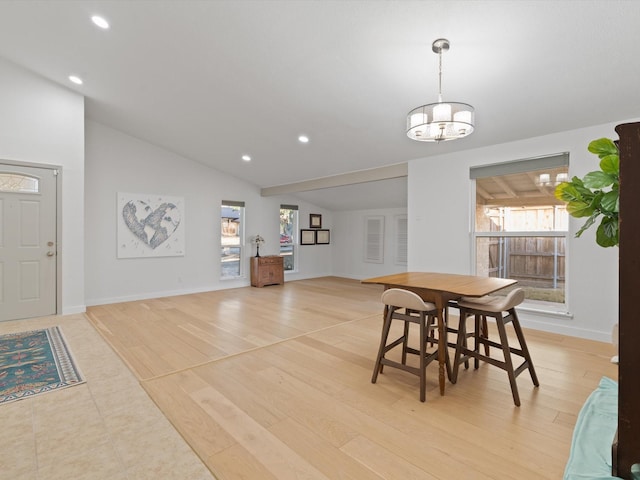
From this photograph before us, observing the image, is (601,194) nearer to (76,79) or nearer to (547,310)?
(547,310)

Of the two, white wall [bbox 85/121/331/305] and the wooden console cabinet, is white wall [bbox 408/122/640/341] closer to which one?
the wooden console cabinet

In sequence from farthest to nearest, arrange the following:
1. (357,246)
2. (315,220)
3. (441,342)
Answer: (315,220), (357,246), (441,342)

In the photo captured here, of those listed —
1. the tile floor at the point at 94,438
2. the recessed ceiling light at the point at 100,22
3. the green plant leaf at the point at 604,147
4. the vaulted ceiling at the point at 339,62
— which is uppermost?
the recessed ceiling light at the point at 100,22

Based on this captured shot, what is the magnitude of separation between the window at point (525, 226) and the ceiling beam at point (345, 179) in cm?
122

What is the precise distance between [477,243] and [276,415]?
3.61m

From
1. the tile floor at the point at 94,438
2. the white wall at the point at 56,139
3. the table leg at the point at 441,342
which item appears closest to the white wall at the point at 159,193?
the white wall at the point at 56,139

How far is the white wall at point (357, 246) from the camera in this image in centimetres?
785

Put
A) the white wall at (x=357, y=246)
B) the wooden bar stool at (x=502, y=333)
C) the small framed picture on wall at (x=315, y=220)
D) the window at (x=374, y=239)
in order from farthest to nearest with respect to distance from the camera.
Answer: the small framed picture on wall at (x=315, y=220) → the window at (x=374, y=239) → the white wall at (x=357, y=246) → the wooden bar stool at (x=502, y=333)

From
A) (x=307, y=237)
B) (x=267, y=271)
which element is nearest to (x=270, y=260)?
(x=267, y=271)

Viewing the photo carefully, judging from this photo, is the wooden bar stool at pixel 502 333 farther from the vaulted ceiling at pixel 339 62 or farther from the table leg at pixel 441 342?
the vaulted ceiling at pixel 339 62

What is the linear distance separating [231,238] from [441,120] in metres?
5.65

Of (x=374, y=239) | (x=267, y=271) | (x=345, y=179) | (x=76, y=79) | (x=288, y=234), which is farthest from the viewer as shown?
(x=288, y=234)

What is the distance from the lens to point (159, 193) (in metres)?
5.96

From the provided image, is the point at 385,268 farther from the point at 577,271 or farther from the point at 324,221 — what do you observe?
the point at 577,271
